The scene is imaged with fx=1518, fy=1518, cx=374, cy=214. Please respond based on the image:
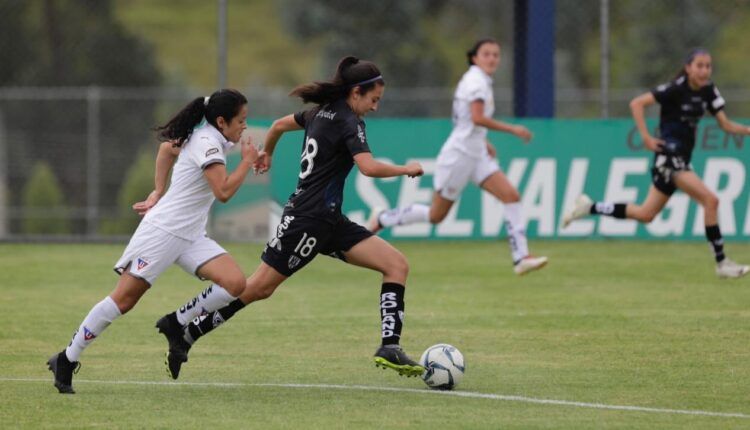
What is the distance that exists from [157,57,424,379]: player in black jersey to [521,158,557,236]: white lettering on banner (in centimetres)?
992

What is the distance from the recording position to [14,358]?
408 inches

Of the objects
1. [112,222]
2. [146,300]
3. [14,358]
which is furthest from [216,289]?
[112,222]

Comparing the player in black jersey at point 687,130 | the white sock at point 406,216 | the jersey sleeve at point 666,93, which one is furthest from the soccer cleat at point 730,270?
the white sock at point 406,216

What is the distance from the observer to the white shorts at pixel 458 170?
15898mm

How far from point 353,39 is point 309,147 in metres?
25.1

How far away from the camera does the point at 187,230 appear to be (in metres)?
9.19

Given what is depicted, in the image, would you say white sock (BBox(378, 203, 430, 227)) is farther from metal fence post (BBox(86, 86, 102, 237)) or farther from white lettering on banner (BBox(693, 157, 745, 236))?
metal fence post (BBox(86, 86, 102, 237))

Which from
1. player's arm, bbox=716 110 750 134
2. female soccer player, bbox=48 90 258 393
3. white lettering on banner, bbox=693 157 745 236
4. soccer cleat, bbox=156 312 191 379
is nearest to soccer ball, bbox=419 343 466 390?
female soccer player, bbox=48 90 258 393

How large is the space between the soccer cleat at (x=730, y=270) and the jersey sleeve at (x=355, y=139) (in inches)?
265

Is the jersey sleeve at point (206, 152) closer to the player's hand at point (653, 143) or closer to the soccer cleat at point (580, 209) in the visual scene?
the player's hand at point (653, 143)

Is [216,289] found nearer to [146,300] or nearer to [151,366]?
[151,366]

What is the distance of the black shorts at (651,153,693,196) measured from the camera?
15273mm

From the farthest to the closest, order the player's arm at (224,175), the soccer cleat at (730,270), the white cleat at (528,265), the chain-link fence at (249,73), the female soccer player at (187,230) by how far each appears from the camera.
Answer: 1. the chain-link fence at (249,73)
2. the white cleat at (528,265)
3. the soccer cleat at (730,270)
4. the female soccer player at (187,230)
5. the player's arm at (224,175)

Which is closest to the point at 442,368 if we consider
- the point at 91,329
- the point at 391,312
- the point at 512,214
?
the point at 391,312
